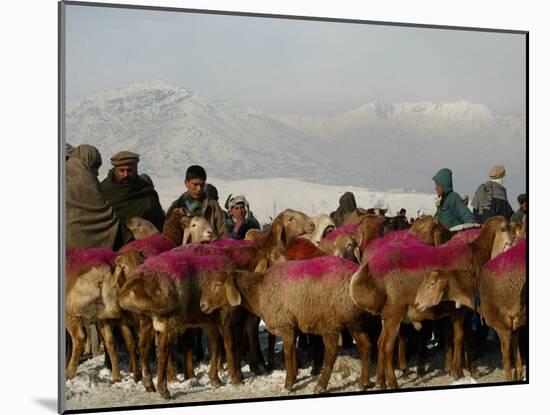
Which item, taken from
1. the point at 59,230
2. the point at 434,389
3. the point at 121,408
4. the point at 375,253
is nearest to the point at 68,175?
the point at 59,230

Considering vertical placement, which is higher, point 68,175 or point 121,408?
point 68,175

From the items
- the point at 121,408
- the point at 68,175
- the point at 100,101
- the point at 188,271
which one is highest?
the point at 100,101

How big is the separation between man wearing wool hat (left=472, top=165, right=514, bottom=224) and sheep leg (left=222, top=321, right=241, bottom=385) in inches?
109

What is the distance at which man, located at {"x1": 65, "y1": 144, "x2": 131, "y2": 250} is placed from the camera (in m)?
10.6

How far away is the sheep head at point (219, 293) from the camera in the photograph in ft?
35.8

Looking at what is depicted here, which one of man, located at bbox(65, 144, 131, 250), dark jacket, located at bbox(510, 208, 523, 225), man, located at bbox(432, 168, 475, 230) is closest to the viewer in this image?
man, located at bbox(65, 144, 131, 250)

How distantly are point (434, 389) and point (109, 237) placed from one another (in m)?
3.53

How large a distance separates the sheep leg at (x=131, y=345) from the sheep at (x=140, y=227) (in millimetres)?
778

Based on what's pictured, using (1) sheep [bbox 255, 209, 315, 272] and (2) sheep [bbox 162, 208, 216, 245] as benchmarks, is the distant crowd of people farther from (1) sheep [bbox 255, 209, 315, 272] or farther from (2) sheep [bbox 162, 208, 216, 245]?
(1) sheep [bbox 255, 209, 315, 272]

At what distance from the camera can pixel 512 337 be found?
1208 cm

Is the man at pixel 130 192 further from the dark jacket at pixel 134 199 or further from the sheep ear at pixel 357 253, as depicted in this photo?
the sheep ear at pixel 357 253

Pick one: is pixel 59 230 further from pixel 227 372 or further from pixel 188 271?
pixel 227 372

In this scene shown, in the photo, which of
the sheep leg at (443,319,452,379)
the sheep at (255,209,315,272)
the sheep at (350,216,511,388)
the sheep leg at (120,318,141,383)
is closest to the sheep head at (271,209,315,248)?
the sheep at (255,209,315,272)

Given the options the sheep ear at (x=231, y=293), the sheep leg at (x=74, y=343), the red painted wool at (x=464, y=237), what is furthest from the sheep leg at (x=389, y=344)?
the sheep leg at (x=74, y=343)
